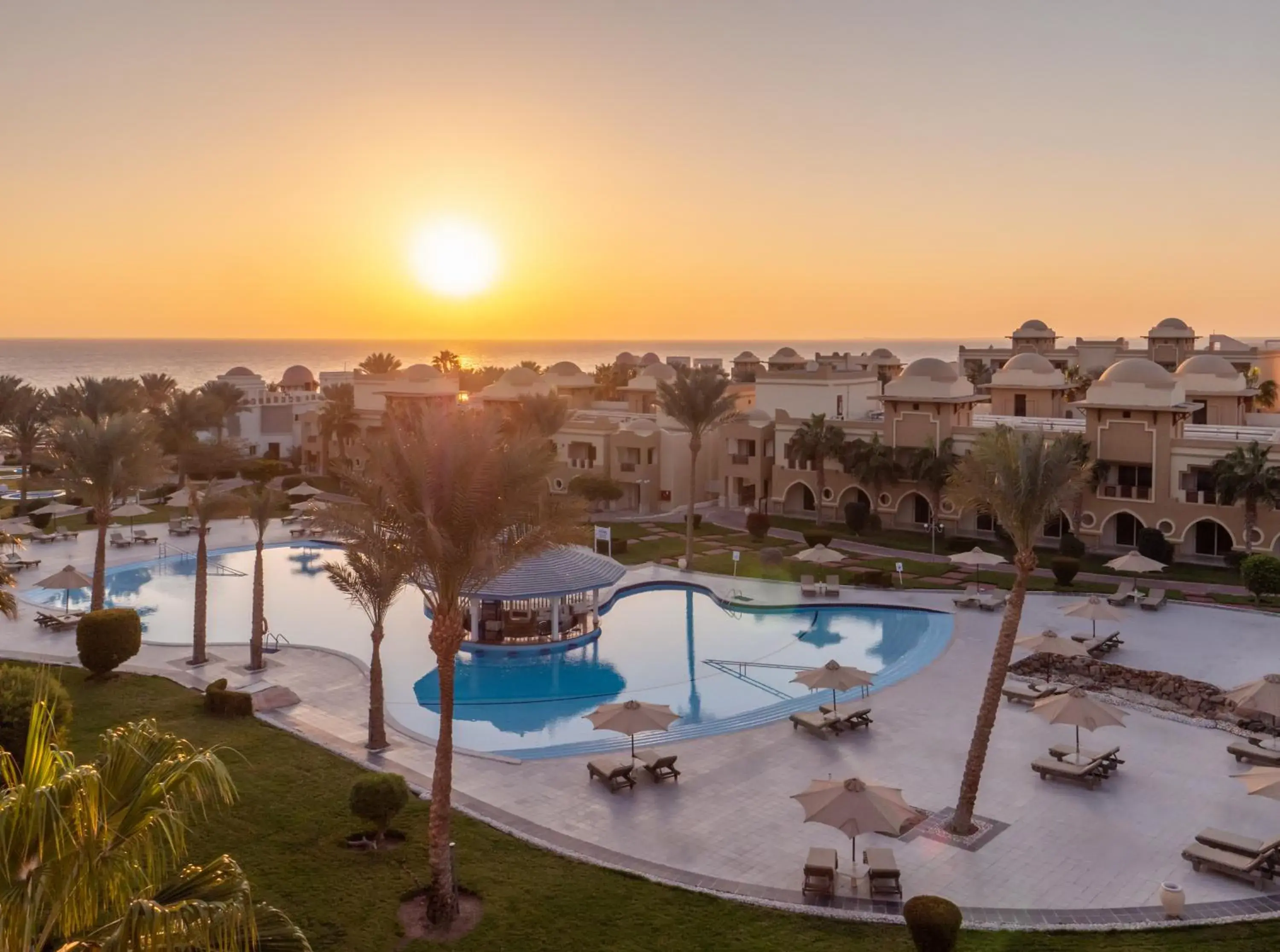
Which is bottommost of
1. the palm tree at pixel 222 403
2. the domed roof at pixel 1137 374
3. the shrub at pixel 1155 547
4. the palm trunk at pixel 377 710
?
the palm trunk at pixel 377 710

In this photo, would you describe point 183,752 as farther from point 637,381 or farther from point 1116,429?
point 637,381

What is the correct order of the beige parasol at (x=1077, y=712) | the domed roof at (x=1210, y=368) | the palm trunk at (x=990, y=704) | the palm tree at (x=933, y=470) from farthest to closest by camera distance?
the domed roof at (x=1210, y=368)
the palm tree at (x=933, y=470)
the beige parasol at (x=1077, y=712)
the palm trunk at (x=990, y=704)

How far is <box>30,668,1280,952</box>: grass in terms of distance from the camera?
13.9m

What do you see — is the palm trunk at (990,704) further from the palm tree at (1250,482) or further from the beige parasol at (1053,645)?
the palm tree at (1250,482)

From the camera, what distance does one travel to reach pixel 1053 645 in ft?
84.4

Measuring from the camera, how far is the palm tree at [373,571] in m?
15.8

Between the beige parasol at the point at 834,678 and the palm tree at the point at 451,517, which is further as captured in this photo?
the beige parasol at the point at 834,678

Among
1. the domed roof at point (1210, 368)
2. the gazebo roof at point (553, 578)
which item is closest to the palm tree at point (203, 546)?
the gazebo roof at point (553, 578)

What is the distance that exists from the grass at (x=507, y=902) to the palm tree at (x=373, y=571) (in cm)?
273

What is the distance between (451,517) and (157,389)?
66232 mm

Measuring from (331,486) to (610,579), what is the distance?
35598mm

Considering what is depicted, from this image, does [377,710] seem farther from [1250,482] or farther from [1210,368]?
[1210,368]

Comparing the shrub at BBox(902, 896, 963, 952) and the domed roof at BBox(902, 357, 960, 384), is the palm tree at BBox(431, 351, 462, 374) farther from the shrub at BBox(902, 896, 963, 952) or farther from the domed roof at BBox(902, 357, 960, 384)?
the shrub at BBox(902, 896, 963, 952)

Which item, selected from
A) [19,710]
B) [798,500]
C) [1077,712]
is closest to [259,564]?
[19,710]
